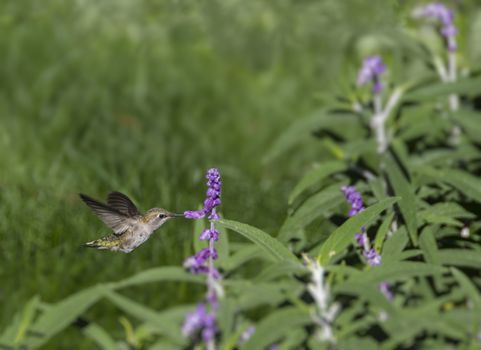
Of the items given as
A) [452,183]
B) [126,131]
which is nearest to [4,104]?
[126,131]

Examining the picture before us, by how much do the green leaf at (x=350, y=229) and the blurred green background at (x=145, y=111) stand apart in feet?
7.19

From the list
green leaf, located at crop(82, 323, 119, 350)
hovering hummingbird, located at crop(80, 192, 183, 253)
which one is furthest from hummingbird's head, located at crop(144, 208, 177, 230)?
green leaf, located at crop(82, 323, 119, 350)

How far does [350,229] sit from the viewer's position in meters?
2.38

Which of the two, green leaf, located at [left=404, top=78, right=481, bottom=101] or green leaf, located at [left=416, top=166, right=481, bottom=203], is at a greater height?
green leaf, located at [left=404, top=78, right=481, bottom=101]

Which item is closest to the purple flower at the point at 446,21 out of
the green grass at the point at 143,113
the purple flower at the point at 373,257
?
the green grass at the point at 143,113

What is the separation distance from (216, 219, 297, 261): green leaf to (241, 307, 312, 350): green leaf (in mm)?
163

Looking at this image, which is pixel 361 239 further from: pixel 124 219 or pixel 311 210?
pixel 124 219

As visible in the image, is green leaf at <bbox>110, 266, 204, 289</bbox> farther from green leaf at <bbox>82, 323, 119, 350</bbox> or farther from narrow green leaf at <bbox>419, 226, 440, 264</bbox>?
narrow green leaf at <bbox>419, 226, 440, 264</bbox>

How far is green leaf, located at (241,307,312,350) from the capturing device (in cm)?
220

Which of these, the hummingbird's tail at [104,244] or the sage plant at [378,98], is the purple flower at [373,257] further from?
the sage plant at [378,98]

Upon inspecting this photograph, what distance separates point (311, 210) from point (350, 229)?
97cm

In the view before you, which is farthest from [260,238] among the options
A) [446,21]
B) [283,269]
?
[446,21]

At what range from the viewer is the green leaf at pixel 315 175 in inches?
148

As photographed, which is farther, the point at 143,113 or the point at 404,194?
the point at 143,113
